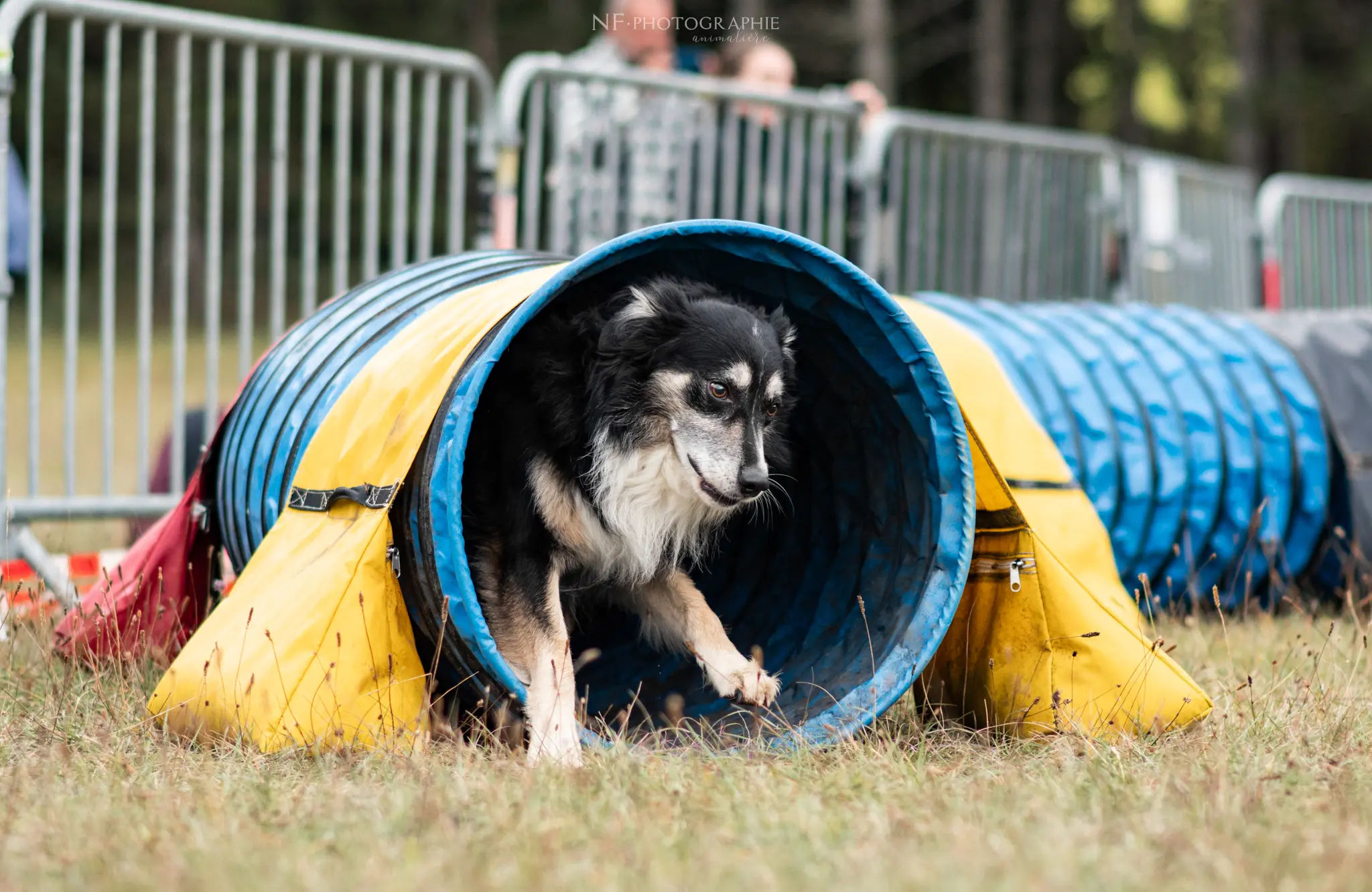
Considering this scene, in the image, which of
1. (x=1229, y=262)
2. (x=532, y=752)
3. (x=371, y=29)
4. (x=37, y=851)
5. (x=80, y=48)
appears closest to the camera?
(x=37, y=851)

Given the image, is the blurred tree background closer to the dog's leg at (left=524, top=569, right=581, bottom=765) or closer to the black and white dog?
the black and white dog

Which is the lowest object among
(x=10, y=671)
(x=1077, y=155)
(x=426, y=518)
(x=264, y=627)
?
(x=10, y=671)

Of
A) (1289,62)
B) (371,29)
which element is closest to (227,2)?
(371,29)

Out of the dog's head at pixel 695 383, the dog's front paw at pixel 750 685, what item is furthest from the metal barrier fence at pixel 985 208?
the dog's front paw at pixel 750 685

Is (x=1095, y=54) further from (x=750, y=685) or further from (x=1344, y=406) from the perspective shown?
(x=750, y=685)

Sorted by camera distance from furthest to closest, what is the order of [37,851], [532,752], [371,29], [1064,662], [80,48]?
[371,29]
[80,48]
[1064,662]
[532,752]
[37,851]

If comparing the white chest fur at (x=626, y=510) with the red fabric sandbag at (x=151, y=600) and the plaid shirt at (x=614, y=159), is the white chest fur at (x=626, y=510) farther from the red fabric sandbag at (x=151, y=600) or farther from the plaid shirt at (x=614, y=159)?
the plaid shirt at (x=614, y=159)

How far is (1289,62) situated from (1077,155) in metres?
19.3

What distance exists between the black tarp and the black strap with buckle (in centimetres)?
381

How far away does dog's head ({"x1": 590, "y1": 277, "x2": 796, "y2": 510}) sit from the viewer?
3.66 m

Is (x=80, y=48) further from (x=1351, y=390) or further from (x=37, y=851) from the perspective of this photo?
(x=1351, y=390)

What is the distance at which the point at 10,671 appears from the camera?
12.7ft

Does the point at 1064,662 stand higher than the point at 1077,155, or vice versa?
the point at 1077,155

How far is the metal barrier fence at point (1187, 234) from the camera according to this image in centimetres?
991
